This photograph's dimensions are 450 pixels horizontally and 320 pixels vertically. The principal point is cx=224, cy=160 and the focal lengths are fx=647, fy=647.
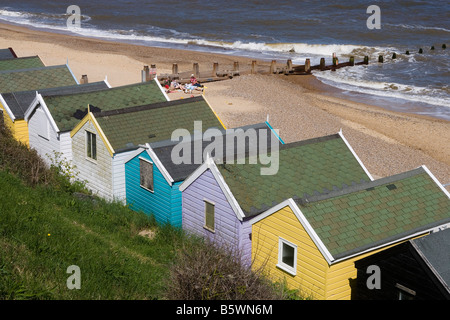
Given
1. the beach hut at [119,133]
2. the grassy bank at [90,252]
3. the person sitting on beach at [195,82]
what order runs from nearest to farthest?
1. the grassy bank at [90,252]
2. the beach hut at [119,133]
3. the person sitting on beach at [195,82]

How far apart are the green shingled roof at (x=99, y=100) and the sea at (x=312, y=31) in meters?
19.6

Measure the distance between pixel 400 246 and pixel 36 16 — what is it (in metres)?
77.4

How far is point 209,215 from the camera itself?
17.9 m

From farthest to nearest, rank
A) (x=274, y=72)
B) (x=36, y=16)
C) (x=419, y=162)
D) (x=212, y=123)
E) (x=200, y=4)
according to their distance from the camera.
→ (x=200, y=4) → (x=36, y=16) → (x=274, y=72) → (x=419, y=162) → (x=212, y=123)

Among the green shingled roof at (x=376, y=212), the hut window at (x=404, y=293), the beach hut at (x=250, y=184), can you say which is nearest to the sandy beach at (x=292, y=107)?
the beach hut at (x=250, y=184)

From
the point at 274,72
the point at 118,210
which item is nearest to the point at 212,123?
the point at 118,210

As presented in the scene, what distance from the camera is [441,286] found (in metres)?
12.4

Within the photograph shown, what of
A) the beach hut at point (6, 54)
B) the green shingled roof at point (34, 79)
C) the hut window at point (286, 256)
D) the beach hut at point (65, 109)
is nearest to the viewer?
the hut window at point (286, 256)

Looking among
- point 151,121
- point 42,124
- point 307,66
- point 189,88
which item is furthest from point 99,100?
point 307,66

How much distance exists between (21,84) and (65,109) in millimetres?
4708

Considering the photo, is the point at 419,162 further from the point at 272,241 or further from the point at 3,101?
the point at 3,101

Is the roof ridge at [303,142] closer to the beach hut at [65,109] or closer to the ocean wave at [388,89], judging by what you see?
the beach hut at [65,109]

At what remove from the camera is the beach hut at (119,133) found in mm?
21578

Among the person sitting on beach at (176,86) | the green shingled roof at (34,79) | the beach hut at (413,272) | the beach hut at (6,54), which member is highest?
the beach hut at (6,54)
